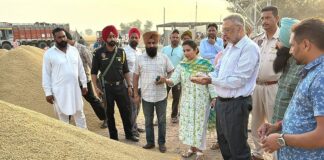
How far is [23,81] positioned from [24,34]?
75.2 ft

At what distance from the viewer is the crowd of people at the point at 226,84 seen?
1.68m

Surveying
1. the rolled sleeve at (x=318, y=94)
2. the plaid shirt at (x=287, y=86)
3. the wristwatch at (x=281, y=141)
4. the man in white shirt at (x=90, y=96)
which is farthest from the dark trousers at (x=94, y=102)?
the rolled sleeve at (x=318, y=94)

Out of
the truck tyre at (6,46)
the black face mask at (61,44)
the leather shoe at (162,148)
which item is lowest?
the leather shoe at (162,148)

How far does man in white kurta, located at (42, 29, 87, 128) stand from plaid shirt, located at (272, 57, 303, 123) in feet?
8.86

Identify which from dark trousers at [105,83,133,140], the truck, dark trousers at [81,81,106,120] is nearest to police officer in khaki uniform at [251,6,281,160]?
dark trousers at [105,83,133,140]

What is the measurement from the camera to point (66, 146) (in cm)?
255

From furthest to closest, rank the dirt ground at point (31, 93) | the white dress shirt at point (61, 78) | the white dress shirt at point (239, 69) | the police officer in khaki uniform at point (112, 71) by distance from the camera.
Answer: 1. the dirt ground at point (31, 93)
2. the police officer in khaki uniform at point (112, 71)
3. the white dress shirt at point (61, 78)
4. the white dress shirt at point (239, 69)

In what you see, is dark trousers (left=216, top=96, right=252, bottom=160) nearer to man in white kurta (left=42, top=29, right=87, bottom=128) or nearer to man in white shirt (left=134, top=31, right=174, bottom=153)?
man in white shirt (left=134, top=31, right=174, bottom=153)

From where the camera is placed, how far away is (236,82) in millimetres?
2811

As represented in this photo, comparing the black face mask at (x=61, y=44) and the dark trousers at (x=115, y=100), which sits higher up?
the black face mask at (x=61, y=44)

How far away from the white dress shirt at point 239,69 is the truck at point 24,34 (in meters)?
24.8

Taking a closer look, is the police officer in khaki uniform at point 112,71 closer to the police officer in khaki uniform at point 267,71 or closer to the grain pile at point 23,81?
the grain pile at point 23,81

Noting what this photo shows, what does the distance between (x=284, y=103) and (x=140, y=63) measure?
220 cm

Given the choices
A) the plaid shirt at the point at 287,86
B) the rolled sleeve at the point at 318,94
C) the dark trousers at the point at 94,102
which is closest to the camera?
the rolled sleeve at the point at 318,94
